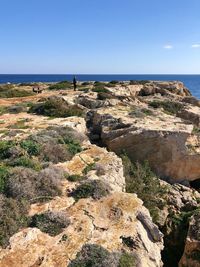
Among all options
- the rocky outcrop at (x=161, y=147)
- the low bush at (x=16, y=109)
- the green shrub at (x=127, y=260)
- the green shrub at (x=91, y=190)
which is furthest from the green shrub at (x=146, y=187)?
the low bush at (x=16, y=109)

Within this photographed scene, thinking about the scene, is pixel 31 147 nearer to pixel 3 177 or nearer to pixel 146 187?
pixel 3 177

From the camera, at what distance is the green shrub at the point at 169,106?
104 feet

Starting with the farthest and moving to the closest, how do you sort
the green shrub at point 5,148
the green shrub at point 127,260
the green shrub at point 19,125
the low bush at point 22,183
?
the green shrub at point 19,125 < the green shrub at point 5,148 < the low bush at point 22,183 < the green shrub at point 127,260

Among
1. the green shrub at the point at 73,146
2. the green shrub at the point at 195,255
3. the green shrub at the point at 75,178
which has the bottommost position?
the green shrub at the point at 195,255

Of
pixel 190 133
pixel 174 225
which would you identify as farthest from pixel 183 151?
pixel 174 225

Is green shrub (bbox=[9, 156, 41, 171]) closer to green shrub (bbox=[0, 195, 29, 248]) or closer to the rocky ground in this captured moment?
the rocky ground

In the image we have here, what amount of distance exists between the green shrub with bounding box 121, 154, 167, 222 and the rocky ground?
0.06 m

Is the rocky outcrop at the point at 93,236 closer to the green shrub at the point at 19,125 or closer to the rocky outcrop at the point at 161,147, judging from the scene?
the rocky outcrop at the point at 161,147

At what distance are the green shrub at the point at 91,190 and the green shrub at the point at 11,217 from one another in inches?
77.6

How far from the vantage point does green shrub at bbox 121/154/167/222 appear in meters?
15.5

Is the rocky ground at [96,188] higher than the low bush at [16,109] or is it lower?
lower

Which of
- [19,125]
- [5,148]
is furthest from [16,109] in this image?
[5,148]

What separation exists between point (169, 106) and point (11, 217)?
25.2 metres

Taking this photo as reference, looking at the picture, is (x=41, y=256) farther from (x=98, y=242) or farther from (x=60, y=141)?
(x=60, y=141)
